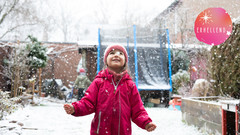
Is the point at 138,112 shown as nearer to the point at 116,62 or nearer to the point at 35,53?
the point at 116,62

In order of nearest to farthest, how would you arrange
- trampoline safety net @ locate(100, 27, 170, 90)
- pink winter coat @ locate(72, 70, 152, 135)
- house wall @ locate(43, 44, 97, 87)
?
1. pink winter coat @ locate(72, 70, 152, 135)
2. trampoline safety net @ locate(100, 27, 170, 90)
3. house wall @ locate(43, 44, 97, 87)

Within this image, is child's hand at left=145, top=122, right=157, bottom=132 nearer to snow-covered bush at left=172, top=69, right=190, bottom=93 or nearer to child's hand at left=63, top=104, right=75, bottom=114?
child's hand at left=63, top=104, right=75, bottom=114

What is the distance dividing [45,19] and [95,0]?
37.5ft

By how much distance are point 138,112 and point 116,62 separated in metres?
0.46

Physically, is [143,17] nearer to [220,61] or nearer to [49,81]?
[49,81]

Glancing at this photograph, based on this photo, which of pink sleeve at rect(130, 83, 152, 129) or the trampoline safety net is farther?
the trampoline safety net

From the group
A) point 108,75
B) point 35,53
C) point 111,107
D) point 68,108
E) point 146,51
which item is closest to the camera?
point 68,108

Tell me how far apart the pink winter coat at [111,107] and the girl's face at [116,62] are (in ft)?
0.28

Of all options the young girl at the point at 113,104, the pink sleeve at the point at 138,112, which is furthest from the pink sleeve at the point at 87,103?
the pink sleeve at the point at 138,112

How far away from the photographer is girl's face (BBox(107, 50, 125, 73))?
2008 millimetres

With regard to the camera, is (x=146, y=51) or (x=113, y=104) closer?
(x=113, y=104)

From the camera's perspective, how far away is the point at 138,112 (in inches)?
75.6

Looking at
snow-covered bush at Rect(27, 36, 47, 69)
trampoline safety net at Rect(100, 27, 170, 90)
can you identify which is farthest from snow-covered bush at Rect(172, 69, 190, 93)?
snow-covered bush at Rect(27, 36, 47, 69)

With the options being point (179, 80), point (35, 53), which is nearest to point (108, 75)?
point (35, 53)
